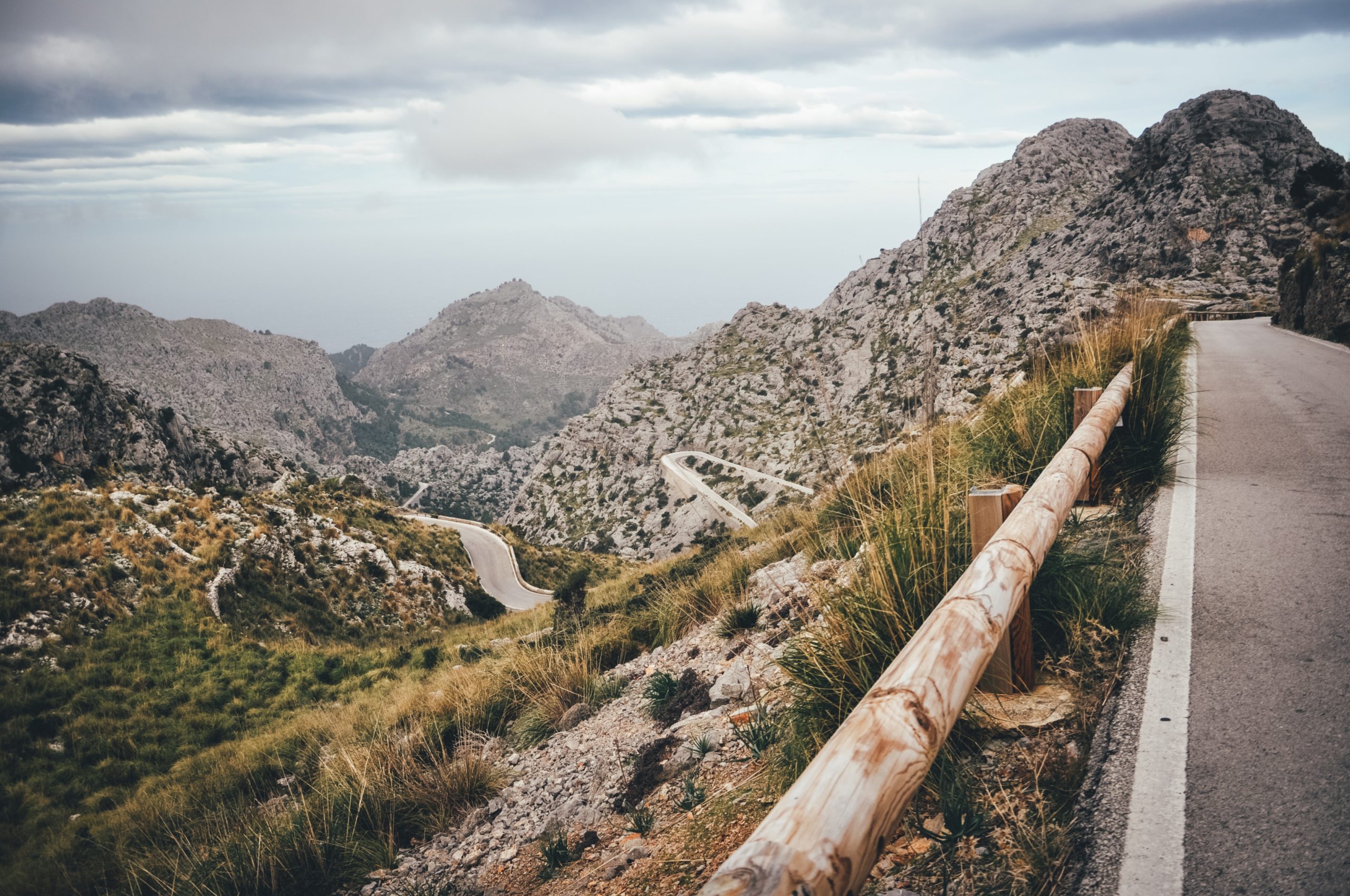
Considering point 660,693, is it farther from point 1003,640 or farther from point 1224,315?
point 1224,315

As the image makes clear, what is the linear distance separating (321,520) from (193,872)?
33137 millimetres

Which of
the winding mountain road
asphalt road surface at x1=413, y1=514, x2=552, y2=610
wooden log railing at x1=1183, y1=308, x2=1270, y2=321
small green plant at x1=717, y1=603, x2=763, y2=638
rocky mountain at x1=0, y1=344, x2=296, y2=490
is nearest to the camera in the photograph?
small green plant at x1=717, y1=603, x2=763, y2=638

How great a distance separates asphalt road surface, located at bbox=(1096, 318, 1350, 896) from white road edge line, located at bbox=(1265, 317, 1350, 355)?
13364 millimetres

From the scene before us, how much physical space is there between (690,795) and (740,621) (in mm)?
3023

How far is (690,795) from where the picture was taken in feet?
12.1

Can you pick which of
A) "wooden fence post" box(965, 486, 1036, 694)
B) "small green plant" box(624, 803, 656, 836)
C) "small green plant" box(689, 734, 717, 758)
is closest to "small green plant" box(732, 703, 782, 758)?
"small green plant" box(689, 734, 717, 758)

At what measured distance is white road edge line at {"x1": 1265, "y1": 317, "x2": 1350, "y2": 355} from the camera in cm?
1490

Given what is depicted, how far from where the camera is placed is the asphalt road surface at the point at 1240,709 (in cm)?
187

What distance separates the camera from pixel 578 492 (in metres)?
97.6

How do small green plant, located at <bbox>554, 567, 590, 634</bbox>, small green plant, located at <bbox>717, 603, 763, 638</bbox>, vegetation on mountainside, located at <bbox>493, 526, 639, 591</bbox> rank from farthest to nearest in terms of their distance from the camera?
1. vegetation on mountainside, located at <bbox>493, 526, 639, 591</bbox>
2. small green plant, located at <bbox>554, 567, 590, 634</bbox>
3. small green plant, located at <bbox>717, 603, 763, 638</bbox>

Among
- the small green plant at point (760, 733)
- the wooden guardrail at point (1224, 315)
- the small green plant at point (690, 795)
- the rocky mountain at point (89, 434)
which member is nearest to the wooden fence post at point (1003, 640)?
the small green plant at point (760, 733)

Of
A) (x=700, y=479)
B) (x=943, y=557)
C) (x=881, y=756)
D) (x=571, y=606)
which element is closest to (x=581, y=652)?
(x=943, y=557)

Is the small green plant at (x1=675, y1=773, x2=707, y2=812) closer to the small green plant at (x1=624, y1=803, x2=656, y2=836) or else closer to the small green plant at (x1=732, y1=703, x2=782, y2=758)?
the small green plant at (x1=624, y1=803, x2=656, y2=836)

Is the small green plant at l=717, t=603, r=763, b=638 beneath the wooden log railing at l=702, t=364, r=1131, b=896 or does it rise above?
beneath
